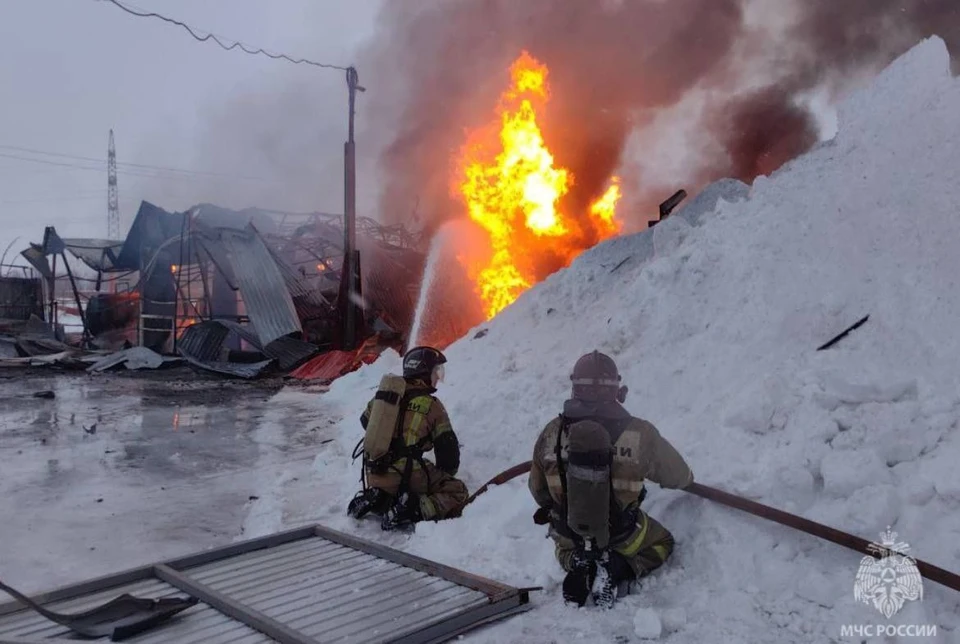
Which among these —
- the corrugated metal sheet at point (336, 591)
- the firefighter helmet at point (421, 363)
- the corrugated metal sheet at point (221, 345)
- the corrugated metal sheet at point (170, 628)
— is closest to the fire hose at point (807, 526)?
the corrugated metal sheet at point (336, 591)

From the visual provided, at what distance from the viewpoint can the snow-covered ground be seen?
3543 mm

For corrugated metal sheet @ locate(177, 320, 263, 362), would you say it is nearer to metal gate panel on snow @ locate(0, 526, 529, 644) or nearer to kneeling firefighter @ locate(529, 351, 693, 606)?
metal gate panel on snow @ locate(0, 526, 529, 644)

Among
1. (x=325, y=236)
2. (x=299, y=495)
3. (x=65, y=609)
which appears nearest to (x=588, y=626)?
(x=65, y=609)

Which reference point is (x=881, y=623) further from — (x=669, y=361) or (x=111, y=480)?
(x=111, y=480)

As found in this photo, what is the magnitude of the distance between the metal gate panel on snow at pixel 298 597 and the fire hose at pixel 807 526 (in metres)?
1.29

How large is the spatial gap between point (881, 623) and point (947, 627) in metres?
0.28

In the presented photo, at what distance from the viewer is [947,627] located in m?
3.11

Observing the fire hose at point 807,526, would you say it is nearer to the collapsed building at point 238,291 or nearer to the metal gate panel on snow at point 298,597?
the metal gate panel on snow at point 298,597

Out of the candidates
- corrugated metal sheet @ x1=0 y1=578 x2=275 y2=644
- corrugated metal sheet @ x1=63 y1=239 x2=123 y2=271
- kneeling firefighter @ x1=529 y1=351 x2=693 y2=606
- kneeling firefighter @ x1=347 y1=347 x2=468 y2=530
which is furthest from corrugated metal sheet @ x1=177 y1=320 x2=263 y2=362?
kneeling firefighter @ x1=529 y1=351 x2=693 y2=606

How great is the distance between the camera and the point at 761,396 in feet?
15.1

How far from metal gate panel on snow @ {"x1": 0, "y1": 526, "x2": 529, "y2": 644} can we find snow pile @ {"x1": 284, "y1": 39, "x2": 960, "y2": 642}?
1.02 ft

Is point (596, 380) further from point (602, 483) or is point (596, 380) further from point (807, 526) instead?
point (807, 526)

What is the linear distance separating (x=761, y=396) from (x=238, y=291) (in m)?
21.0

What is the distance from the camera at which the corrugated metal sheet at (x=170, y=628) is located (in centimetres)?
338
